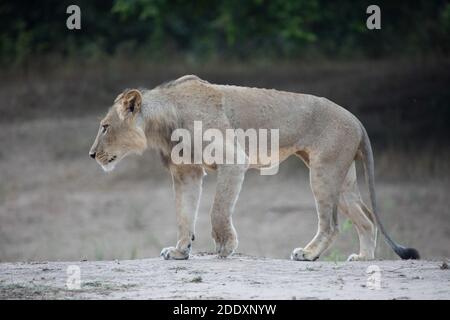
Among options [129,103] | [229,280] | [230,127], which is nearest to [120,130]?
[129,103]

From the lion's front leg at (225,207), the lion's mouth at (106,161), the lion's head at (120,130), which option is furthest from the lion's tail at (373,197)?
the lion's mouth at (106,161)

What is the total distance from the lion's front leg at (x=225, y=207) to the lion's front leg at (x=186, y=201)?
0.34 m

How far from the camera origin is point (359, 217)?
8.59 meters

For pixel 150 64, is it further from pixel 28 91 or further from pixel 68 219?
pixel 68 219

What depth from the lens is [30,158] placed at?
53.7 ft

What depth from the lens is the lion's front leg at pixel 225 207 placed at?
7.80 meters

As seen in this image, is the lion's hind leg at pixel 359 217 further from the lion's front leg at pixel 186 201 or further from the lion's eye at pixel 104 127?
the lion's eye at pixel 104 127

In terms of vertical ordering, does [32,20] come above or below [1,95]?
above

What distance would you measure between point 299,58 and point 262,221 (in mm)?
5001

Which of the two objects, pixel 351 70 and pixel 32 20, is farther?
pixel 32 20

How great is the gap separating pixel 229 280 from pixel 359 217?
7.25 feet

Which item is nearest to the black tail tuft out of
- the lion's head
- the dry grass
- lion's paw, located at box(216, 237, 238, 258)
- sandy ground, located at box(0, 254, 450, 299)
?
sandy ground, located at box(0, 254, 450, 299)

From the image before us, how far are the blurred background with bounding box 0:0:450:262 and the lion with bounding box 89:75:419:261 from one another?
4.32 meters

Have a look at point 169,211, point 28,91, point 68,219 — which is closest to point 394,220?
point 169,211
